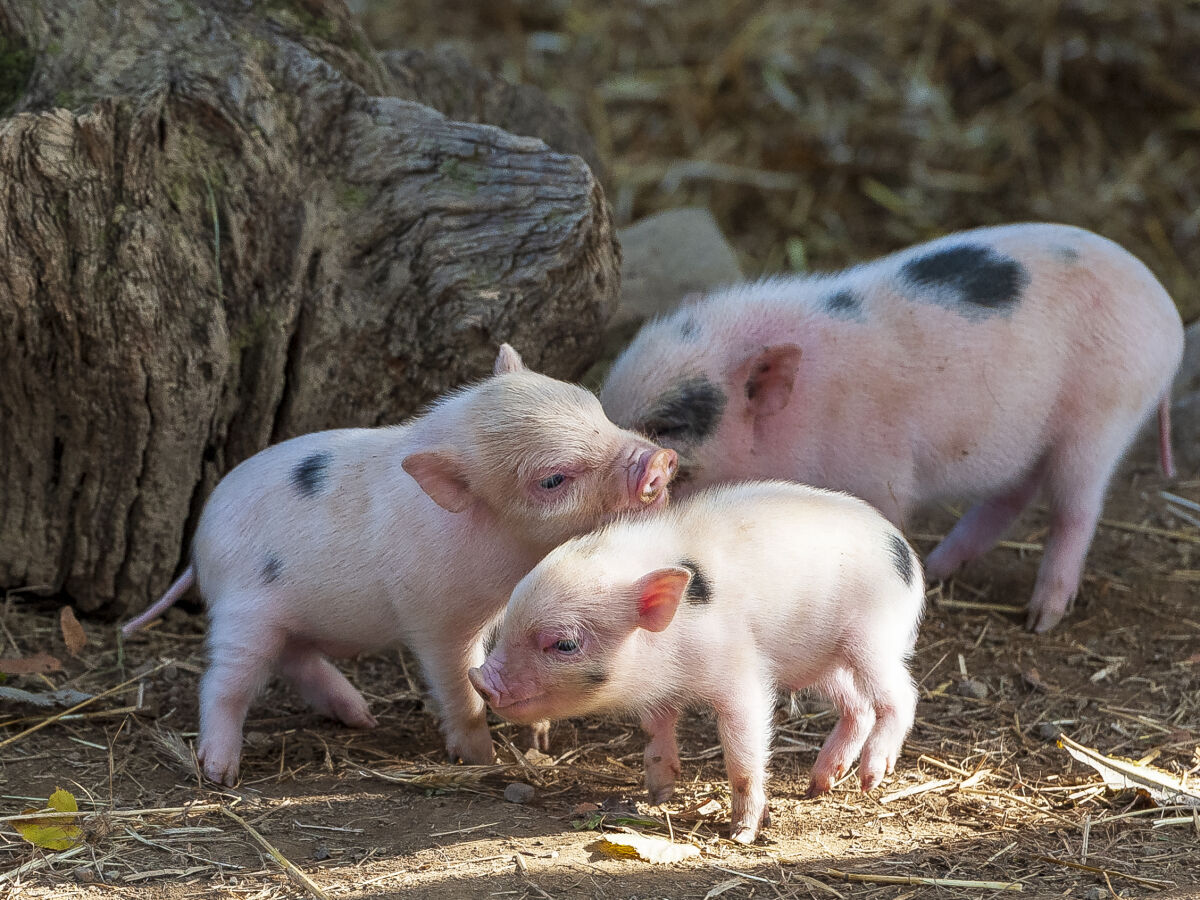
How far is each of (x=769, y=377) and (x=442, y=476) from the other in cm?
157

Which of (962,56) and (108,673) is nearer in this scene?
(108,673)

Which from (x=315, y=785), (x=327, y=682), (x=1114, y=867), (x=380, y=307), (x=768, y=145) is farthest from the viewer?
(x=768, y=145)

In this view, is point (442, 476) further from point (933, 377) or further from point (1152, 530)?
point (1152, 530)

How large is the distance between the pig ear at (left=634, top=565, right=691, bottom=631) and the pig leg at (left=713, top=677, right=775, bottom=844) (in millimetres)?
365

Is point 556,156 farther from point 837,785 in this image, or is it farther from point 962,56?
point 962,56

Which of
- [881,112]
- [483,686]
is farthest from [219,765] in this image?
[881,112]

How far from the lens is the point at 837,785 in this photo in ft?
14.1

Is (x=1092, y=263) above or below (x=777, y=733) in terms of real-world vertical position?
above

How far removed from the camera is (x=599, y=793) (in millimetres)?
4207

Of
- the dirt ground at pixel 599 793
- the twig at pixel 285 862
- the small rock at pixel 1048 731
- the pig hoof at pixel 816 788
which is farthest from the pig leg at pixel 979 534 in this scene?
the twig at pixel 285 862

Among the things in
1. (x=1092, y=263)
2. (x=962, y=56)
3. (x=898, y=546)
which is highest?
(x=962, y=56)

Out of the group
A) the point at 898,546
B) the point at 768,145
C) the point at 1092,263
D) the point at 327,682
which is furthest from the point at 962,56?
the point at 327,682

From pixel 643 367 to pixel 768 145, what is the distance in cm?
504

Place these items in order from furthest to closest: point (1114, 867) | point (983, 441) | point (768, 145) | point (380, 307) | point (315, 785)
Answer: point (768, 145) < point (983, 441) < point (380, 307) < point (315, 785) < point (1114, 867)
